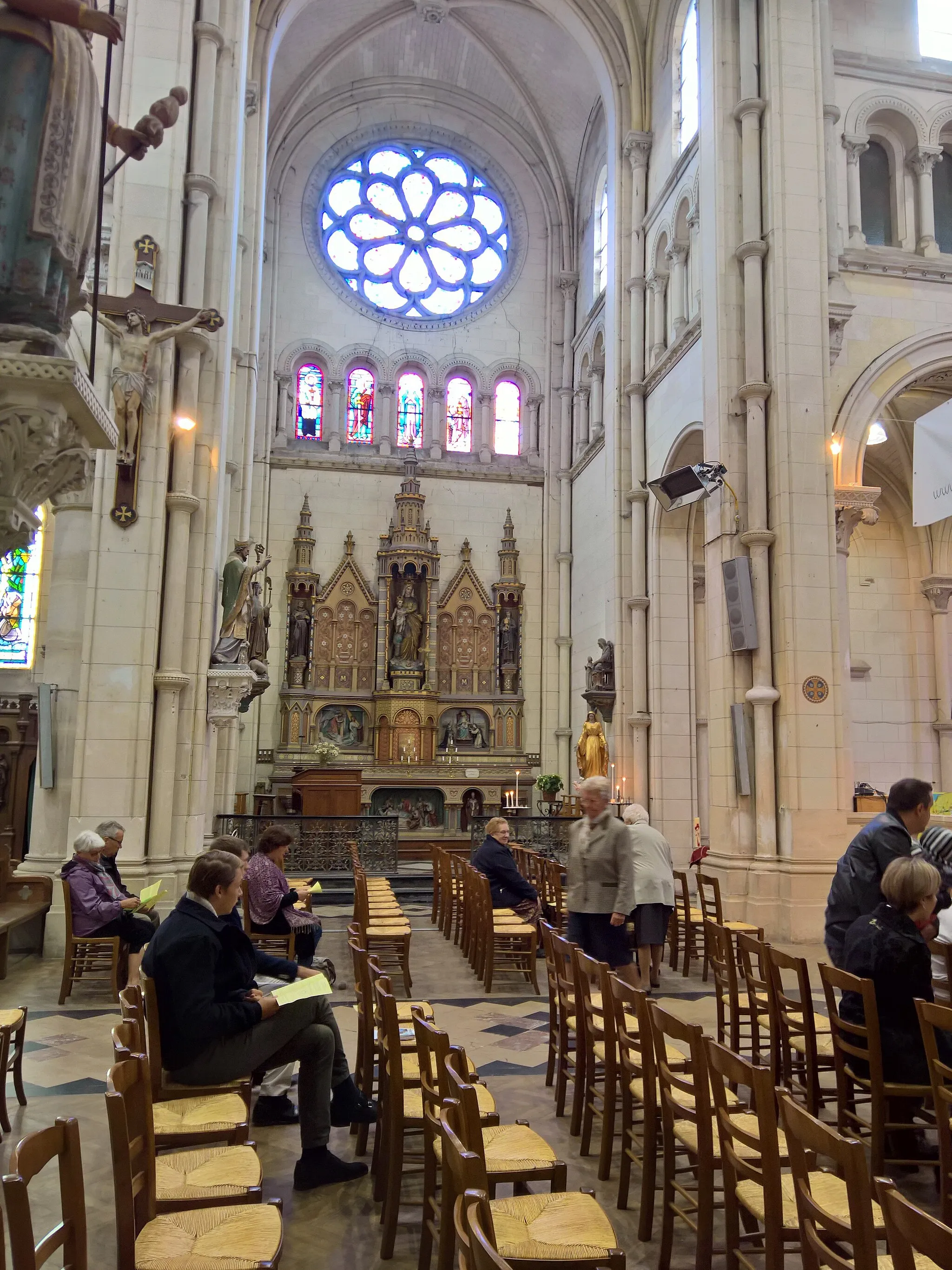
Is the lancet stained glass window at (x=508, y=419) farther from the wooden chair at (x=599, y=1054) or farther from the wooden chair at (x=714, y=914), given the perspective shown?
the wooden chair at (x=599, y=1054)

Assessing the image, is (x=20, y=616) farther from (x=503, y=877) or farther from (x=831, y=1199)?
(x=831, y=1199)

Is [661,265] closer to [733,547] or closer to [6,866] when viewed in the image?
[733,547]

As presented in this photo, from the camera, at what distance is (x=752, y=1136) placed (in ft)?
9.96

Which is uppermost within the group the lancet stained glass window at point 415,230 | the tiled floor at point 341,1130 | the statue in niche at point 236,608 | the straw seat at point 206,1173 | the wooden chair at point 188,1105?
the lancet stained glass window at point 415,230

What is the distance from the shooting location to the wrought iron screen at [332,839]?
45.2ft

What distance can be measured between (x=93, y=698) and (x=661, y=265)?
12.4 meters

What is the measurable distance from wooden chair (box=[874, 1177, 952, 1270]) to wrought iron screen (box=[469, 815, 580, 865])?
1235 centimetres

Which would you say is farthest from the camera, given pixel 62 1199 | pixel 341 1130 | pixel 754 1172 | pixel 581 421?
pixel 581 421

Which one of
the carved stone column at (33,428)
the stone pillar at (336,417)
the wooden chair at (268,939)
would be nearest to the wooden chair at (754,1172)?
the carved stone column at (33,428)

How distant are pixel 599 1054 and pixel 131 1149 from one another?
101 inches

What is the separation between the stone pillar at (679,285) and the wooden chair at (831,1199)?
14.6 m

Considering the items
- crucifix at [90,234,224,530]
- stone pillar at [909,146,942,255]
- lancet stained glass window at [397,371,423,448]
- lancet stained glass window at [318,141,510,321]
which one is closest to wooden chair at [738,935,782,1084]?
crucifix at [90,234,224,530]

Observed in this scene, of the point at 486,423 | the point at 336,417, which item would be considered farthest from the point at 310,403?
the point at 486,423

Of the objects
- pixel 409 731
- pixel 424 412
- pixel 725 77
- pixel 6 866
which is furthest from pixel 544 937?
pixel 424 412
